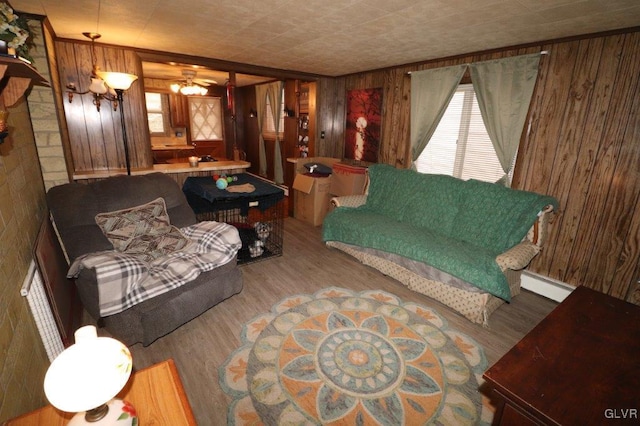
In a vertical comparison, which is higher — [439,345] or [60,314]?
[60,314]

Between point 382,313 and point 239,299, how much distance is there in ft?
4.31

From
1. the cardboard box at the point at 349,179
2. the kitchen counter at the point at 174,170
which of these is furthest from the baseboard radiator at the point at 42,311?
the cardboard box at the point at 349,179

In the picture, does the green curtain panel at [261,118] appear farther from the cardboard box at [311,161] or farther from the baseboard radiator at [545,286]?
the baseboard radiator at [545,286]

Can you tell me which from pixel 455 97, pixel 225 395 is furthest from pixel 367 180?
pixel 225 395

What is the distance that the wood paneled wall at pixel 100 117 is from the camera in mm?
3291

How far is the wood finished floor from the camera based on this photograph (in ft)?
6.15

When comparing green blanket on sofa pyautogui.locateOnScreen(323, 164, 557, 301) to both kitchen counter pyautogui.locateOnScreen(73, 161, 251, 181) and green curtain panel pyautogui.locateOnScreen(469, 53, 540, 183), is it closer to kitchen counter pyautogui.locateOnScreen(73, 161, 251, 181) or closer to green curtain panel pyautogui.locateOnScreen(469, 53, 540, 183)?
green curtain panel pyautogui.locateOnScreen(469, 53, 540, 183)

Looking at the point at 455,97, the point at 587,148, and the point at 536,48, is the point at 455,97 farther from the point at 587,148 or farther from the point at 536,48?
the point at 587,148

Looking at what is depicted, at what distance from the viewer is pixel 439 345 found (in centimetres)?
222

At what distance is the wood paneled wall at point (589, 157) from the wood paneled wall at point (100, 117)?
4.15 meters

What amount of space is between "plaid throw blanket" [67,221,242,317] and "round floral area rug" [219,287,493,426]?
2.12ft

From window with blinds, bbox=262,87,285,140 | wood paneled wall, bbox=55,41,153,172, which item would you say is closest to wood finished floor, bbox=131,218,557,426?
wood paneled wall, bbox=55,41,153,172

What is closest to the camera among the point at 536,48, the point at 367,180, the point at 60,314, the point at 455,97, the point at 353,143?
the point at 60,314

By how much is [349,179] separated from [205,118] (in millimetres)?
5427
